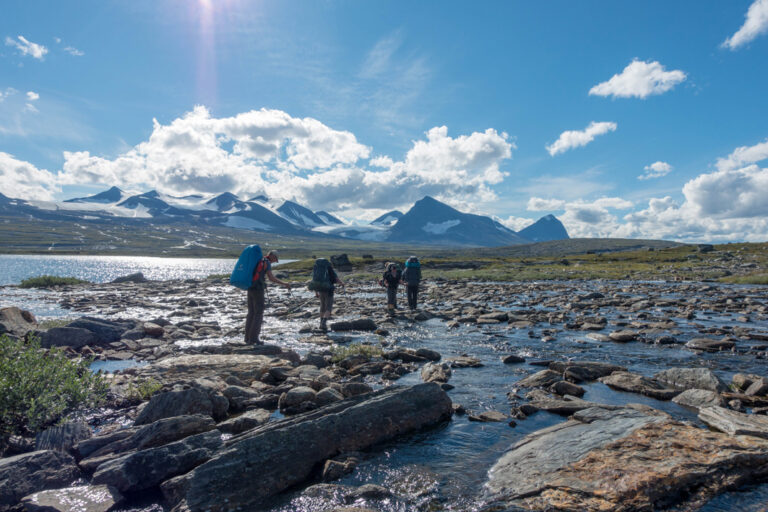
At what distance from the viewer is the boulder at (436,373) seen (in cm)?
1094

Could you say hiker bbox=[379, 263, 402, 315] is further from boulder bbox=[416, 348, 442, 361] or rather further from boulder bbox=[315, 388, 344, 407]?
boulder bbox=[315, 388, 344, 407]

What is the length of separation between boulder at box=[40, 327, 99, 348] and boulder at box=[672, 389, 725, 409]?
1906cm

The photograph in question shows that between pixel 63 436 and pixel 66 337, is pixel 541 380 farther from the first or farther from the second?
pixel 66 337

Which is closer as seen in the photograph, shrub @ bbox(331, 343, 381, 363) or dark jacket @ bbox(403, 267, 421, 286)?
shrub @ bbox(331, 343, 381, 363)

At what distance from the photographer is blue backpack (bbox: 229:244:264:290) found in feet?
46.8

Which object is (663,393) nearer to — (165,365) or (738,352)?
(738,352)

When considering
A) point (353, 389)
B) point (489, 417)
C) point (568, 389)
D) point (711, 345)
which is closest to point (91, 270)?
point (353, 389)

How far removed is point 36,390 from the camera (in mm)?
7418

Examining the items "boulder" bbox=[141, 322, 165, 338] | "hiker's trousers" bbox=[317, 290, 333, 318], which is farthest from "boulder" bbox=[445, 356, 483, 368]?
"boulder" bbox=[141, 322, 165, 338]

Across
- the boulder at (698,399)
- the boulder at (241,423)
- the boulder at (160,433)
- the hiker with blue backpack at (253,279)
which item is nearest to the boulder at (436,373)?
the boulder at (241,423)

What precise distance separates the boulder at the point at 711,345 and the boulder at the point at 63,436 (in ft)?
59.9

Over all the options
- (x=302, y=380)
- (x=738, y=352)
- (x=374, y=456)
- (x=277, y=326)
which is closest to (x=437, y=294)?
(x=277, y=326)

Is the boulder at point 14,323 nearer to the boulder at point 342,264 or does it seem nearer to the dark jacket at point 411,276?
the dark jacket at point 411,276

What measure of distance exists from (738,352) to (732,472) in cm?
1106
